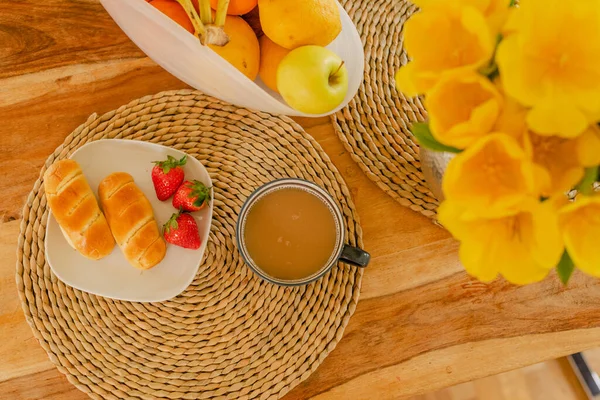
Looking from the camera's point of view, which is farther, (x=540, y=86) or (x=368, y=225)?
(x=368, y=225)

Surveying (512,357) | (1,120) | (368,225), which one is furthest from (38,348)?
(512,357)

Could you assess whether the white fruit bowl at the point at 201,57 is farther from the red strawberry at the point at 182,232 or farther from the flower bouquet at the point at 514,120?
the flower bouquet at the point at 514,120

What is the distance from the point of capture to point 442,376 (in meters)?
0.79

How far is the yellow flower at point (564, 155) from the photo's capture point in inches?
16.0

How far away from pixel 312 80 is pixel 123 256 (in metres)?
0.41

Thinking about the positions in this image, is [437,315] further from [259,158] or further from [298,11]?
[298,11]

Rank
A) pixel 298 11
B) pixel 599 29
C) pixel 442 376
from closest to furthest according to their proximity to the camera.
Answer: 1. pixel 599 29
2. pixel 298 11
3. pixel 442 376

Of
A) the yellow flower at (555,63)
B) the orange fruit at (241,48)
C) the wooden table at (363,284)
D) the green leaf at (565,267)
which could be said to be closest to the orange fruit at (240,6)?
the orange fruit at (241,48)

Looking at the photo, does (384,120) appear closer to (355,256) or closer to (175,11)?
(355,256)

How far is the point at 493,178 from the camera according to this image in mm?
414

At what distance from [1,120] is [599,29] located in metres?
0.86

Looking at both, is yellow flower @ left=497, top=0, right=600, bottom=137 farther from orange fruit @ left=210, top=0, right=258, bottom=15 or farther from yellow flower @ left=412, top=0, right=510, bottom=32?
orange fruit @ left=210, top=0, right=258, bottom=15

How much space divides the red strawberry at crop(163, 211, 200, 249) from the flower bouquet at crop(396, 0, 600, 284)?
0.44 m

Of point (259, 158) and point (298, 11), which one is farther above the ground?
point (298, 11)
